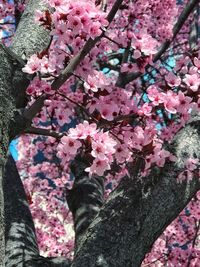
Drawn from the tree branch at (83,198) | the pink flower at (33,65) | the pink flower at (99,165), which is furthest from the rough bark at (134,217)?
the tree branch at (83,198)

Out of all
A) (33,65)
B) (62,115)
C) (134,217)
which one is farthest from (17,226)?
(33,65)

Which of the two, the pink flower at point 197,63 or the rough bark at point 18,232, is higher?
the pink flower at point 197,63

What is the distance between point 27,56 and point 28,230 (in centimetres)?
187

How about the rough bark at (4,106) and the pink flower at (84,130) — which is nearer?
the rough bark at (4,106)

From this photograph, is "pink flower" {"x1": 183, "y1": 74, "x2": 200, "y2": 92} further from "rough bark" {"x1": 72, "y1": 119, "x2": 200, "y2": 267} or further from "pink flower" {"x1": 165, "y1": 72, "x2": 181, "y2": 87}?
"rough bark" {"x1": 72, "y1": 119, "x2": 200, "y2": 267}

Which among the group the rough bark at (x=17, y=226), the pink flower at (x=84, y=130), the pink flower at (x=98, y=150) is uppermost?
the pink flower at (x=84, y=130)

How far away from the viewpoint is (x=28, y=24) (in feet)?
10.5

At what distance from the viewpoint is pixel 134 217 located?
273 centimetres

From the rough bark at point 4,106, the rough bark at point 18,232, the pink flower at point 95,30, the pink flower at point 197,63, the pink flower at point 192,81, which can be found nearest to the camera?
the rough bark at point 4,106

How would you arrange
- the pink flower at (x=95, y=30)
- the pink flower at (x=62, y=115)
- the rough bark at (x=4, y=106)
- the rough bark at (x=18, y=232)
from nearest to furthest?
the rough bark at (x=4, y=106) → the pink flower at (x=95, y=30) → the pink flower at (x=62, y=115) → the rough bark at (x=18, y=232)

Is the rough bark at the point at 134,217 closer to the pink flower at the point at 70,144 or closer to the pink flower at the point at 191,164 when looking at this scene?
the pink flower at the point at 191,164

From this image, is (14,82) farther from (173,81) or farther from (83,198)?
(83,198)

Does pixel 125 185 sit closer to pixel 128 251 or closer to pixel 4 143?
pixel 128 251

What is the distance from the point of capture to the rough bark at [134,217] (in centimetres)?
265
